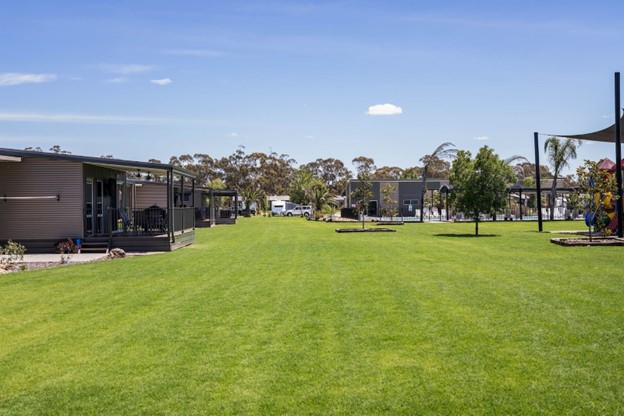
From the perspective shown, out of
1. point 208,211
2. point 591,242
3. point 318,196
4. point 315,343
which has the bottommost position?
point 315,343

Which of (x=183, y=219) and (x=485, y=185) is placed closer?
(x=183, y=219)

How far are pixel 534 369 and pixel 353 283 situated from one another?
573 centimetres

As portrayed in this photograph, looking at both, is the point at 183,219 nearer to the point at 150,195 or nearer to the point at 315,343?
the point at 150,195

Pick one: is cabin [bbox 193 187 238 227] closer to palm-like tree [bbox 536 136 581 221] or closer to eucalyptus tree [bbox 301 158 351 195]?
palm-like tree [bbox 536 136 581 221]

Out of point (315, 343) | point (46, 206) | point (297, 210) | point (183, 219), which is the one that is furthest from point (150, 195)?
point (297, 210)

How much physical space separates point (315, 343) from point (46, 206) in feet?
50.3

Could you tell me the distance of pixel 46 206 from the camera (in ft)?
63.9

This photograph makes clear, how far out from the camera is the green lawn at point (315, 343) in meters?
5.22

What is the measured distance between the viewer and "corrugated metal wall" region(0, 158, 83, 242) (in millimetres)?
19359

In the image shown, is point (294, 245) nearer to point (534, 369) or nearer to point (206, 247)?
point (206, 247)

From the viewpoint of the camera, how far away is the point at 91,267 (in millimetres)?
14883

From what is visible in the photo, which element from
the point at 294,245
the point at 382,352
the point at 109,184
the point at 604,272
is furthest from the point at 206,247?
the point at 382,352

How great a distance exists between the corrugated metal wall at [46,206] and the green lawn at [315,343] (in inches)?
269

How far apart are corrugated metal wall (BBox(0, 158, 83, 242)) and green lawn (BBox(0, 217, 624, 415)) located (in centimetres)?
684
